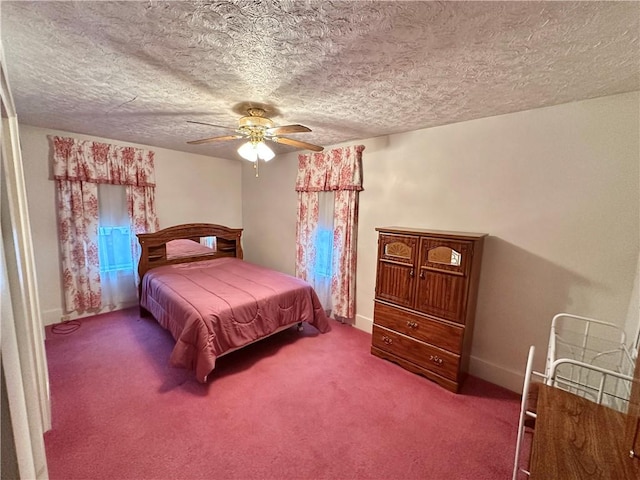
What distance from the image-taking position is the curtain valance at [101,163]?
2984 mm

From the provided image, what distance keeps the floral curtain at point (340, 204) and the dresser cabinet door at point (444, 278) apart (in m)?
1.07

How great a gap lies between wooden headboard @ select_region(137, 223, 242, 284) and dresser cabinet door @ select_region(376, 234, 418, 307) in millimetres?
2589

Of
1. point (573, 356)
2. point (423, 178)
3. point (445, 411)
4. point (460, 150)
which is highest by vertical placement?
point (460, 150)

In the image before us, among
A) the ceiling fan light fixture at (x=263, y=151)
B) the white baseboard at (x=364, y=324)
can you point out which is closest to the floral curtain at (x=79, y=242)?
the ceiling fan light fixture at (x=263, y=151)

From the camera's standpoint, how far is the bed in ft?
7.20

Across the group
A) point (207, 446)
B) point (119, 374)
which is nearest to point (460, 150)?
point (207, 446)

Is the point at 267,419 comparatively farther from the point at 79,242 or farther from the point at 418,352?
the point at 79,242

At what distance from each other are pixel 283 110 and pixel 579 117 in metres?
2.21

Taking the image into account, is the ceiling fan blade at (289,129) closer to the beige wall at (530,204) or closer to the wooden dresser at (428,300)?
the wooden dresser at (428,300)

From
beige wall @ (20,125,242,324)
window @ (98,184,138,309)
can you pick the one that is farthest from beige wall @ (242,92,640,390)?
window @ (98,184,138,309)

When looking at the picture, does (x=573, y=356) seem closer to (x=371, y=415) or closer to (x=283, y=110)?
(x=371, y=415)

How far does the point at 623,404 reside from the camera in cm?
149

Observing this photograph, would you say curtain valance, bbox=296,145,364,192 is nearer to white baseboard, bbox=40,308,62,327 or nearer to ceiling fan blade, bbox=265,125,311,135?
ceiling fan blade, bbox=265,125,311,135

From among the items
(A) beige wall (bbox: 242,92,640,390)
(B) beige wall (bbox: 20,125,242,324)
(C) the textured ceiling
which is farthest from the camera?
(B) beige wall (bbox: 20,125,242,324)
